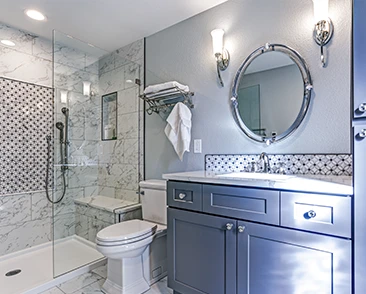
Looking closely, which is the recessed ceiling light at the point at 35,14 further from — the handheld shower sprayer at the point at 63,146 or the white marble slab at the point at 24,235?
the white marble slab at the point at 24,235

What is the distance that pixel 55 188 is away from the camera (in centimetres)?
262

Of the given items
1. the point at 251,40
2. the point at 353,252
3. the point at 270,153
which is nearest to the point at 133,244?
the point at 270,153

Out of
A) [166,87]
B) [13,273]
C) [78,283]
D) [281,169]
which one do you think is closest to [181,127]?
[166,87]

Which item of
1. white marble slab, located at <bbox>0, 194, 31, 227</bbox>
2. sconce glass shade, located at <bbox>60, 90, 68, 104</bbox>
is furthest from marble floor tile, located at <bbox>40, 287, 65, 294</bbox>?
sconce glass shade, located at <bbox>60, 90, 68, 104</bbox>

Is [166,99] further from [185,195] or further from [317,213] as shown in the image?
[317,213]

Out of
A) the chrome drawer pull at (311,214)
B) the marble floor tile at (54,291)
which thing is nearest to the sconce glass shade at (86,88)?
the marble floor tile at (54,291)

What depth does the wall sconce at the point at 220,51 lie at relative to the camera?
1.93 m

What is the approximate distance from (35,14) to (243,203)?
2491 mm

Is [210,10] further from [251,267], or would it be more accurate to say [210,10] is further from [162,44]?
[251,267]

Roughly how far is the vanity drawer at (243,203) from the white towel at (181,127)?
69 cm

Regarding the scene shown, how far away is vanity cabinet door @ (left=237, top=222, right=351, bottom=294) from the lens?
103 cm

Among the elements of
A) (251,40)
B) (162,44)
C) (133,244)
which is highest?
(162,44)

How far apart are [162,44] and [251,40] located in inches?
40.8

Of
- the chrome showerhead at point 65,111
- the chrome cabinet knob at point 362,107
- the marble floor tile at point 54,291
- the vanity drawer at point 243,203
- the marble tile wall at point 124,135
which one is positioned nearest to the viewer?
the chrome cabinet knob at point 362,107
